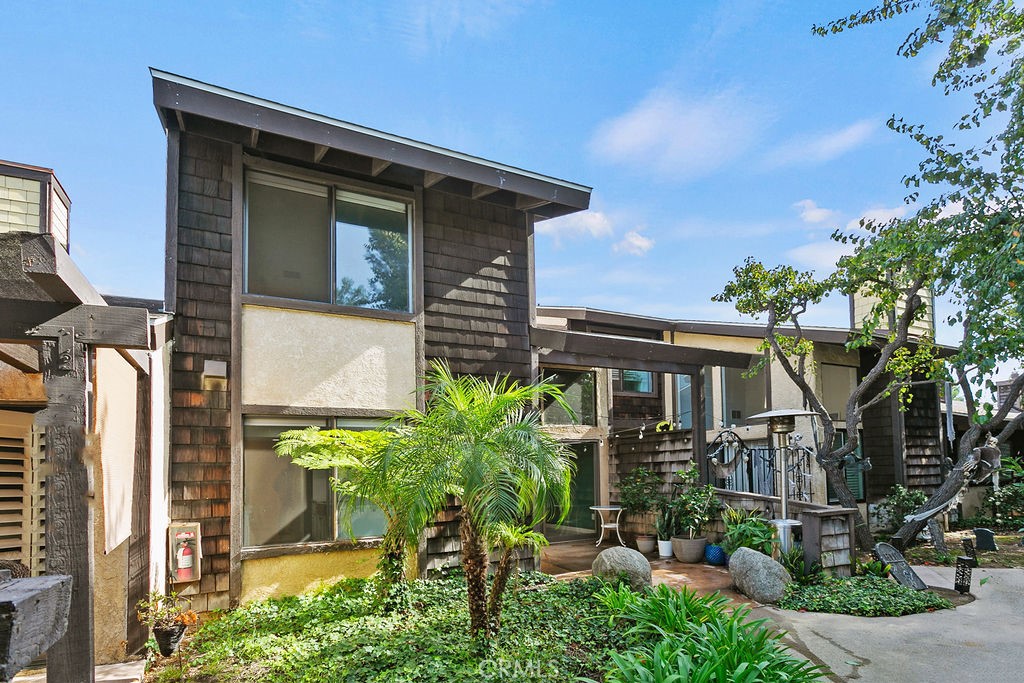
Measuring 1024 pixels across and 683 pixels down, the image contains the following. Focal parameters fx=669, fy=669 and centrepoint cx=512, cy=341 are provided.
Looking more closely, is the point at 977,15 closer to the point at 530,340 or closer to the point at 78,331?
the point at 530,340

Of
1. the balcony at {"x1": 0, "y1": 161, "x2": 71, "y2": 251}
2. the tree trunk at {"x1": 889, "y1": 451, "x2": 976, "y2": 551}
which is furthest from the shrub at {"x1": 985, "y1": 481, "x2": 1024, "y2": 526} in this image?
the balcony at {"x1": 0, "y1": 161, "x2": 71, "y2": 251}

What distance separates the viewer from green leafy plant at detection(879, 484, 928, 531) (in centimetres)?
1154

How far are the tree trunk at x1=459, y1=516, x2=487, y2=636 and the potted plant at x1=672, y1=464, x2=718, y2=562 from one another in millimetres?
5028

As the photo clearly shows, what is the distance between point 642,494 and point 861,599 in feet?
12.9

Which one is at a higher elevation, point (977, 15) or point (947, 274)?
point (977, 15)

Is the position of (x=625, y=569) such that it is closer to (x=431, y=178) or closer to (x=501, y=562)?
(x=501, y=562)

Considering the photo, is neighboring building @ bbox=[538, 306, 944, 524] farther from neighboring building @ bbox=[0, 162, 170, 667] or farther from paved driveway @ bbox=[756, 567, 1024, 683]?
neighboring building @ bbox=[0, 162, 170, 667]

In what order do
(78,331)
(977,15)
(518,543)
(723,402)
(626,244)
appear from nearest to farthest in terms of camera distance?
1. (78,331)
2. (518,543)
3. (977,15)
4. (723,402)
5. (626,244)

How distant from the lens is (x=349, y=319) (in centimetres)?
714

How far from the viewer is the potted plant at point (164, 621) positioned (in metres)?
5.16

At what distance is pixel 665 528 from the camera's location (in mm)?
9945

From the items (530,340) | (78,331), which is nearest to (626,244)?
(530,340)

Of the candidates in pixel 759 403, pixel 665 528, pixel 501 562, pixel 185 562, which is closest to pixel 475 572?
pixel 501 562

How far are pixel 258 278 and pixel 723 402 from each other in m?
9.59
